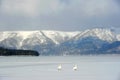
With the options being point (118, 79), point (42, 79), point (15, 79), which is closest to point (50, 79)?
point (42, 79)

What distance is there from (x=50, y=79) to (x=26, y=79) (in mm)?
3805

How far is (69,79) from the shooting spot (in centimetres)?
6328

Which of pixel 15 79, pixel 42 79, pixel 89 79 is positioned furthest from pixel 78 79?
pixel 15 79

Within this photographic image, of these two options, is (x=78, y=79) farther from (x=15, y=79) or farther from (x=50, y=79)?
(x=15, y=79)

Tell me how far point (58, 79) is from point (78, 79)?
341 centimetres

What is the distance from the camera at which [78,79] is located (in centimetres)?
6431

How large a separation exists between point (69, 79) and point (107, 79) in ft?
19.7

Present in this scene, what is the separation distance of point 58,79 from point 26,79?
4998 mm

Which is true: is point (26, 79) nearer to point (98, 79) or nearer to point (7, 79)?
point (7, 79)

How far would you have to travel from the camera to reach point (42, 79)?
63.4 meters

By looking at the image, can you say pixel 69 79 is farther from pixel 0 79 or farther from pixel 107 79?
pixel 0 79

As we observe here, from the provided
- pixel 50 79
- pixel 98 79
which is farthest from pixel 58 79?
pixel 98 79

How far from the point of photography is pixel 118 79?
2429 inches

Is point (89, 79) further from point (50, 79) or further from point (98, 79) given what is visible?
point (50, 79)
